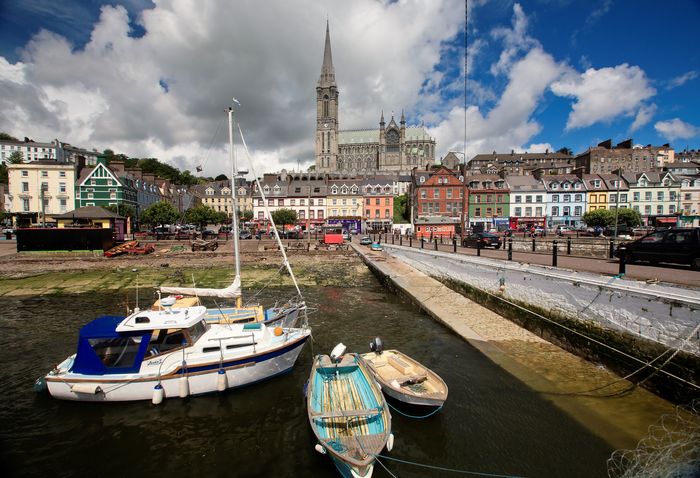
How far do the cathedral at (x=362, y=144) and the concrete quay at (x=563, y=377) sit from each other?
436ft

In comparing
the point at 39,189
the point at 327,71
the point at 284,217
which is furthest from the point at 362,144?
the point at 39,189

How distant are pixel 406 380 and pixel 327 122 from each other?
498 ft

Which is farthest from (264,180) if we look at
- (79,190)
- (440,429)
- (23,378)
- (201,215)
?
(440,429)

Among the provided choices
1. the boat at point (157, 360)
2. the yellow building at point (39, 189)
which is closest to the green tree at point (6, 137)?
the yellow building at point (39, 189)

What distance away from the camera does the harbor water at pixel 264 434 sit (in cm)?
684

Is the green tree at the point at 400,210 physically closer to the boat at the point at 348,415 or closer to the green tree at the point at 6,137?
the boat at the point at 348,415

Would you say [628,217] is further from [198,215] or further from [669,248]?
[198,215]

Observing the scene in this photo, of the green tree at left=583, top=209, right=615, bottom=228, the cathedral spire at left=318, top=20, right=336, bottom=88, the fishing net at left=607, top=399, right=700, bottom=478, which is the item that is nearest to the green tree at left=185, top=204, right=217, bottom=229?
the fishing net at left=607, top=399, right=700, bottom=478

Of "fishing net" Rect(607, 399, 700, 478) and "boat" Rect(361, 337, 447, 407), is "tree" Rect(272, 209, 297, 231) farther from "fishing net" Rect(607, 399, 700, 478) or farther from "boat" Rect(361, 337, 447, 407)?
"fishing net" Rect(607, 399, 700, 478)

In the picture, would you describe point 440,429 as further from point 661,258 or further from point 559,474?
point 661,258

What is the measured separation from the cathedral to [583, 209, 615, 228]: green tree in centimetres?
9108

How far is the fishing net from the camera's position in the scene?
572cm

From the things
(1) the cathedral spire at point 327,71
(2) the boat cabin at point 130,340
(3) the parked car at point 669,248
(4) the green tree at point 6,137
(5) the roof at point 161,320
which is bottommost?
(2) the boat cabin at point 130,340

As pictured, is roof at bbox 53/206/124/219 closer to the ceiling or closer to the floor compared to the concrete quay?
closer to the ceiling
